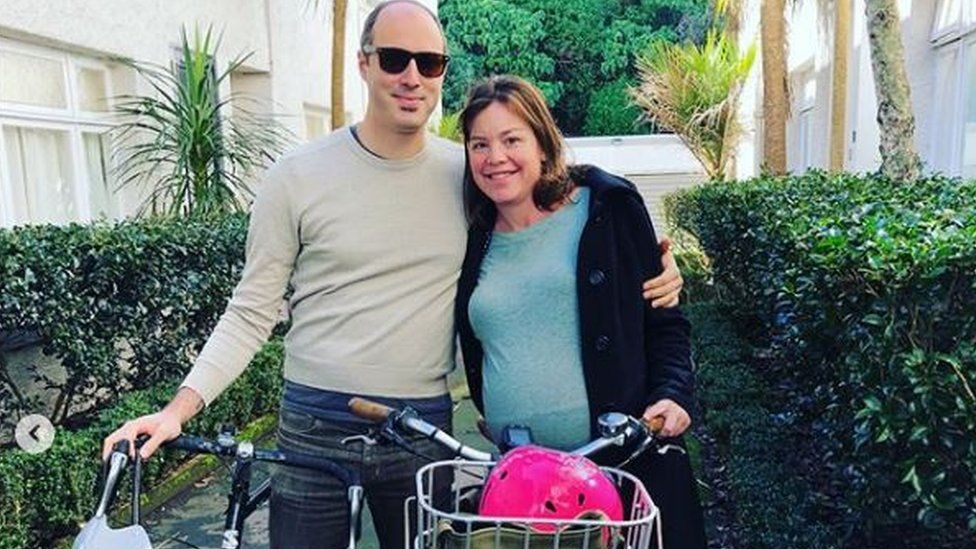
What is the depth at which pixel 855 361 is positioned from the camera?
7.59 ft

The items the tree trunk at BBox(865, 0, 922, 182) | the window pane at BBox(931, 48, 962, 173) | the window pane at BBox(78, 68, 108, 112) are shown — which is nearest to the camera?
the tree trunk at BBox(865, 0, 922, 182)

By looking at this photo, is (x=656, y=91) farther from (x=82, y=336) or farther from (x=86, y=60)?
(x=82, y=336)

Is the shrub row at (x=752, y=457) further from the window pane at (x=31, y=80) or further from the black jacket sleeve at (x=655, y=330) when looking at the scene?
the window pane at (x=31, y=80)

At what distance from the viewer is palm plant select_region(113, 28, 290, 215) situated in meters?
6.48

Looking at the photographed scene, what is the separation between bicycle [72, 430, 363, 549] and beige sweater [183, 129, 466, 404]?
0.94ft

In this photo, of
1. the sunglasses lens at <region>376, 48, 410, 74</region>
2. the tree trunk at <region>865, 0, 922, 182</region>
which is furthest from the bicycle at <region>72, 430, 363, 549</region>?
the tree trunk at <region>865, 0, 922, 182</region>

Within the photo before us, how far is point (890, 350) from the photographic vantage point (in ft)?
7.13

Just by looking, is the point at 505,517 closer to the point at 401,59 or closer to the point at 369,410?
the point at 369,410

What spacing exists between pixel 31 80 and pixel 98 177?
1.08 m

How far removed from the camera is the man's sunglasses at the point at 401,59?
75.9 inches

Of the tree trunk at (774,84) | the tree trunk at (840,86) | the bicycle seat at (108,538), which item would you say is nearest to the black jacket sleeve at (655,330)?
the bicycle seat at (108,538)

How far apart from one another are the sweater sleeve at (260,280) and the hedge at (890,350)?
1545mm

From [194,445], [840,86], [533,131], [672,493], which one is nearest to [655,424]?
[672,493]

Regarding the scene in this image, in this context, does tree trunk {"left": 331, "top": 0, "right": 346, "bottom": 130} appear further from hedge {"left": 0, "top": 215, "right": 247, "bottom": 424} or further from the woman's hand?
the woman's hand
